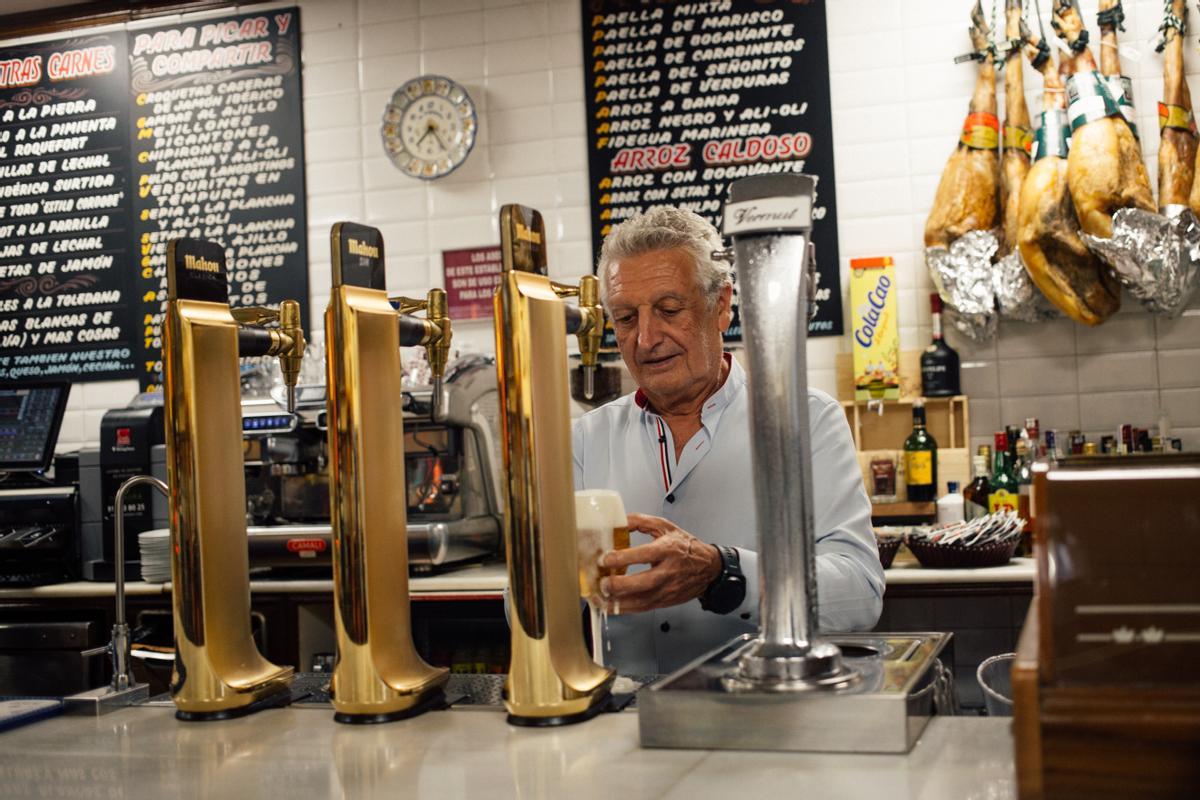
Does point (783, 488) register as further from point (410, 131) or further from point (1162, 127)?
point (410, 131)

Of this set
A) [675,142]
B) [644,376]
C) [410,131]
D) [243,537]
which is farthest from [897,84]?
[243,537]

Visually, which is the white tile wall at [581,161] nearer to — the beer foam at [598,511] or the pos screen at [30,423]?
the pos screen at [30,423]

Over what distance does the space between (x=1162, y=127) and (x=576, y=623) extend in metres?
3.24

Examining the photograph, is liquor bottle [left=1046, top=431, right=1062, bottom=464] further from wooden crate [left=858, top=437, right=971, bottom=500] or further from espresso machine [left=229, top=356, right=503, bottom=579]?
espresso machine [left=229, top=356, right=503, bottom=579]

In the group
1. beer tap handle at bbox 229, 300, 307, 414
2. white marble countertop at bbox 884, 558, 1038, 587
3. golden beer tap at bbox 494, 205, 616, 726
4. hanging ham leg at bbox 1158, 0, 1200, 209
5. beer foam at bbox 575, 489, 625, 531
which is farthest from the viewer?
hanging ham leg at bbox 1158, 0, 1200, 209

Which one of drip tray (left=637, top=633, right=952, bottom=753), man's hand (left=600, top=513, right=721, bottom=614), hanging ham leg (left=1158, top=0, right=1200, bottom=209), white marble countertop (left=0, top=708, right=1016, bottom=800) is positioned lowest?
white marble countertop (left=0, top=708, right=1016, bottom=800)

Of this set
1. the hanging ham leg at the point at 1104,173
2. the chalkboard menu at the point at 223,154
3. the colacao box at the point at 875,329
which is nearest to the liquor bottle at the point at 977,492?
the colacao box at the point at 875,329

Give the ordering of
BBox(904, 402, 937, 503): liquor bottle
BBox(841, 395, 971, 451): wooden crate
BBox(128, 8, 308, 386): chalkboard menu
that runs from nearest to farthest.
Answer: BBox(904, 402, 937, 503): liquor bottle < BBox(841, 395, 971, 451): wooden crate < BBox(128, 8, 308, 386): chalkboard menu

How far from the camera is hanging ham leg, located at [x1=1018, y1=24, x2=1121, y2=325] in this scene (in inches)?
141

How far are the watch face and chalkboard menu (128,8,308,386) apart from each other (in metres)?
0.42

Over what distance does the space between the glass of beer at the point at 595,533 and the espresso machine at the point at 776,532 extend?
0.19 meters

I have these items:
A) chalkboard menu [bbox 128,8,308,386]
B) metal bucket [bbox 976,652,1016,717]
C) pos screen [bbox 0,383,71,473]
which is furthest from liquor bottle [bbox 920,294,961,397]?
→ pos screen [bbox 0,383,71,473]

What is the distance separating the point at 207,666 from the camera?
1.27 metres

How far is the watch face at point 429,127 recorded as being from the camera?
14.6 ft
